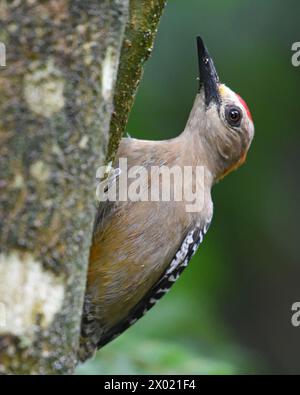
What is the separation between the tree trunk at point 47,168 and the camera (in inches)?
103

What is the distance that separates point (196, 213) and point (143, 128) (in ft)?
8.51

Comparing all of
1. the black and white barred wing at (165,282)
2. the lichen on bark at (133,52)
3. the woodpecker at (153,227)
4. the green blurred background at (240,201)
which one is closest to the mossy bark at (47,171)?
the lichen on bark at (133,52)

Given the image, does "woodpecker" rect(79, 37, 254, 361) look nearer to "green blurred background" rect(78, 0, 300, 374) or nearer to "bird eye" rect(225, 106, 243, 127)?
"bird eye" rect(225, 106, 243, 127)

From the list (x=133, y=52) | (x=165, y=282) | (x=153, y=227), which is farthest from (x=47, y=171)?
(x=165, y=282)

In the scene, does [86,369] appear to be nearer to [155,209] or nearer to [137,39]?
[155,209]

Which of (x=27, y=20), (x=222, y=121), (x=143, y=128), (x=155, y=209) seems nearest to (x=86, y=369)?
(x=155, y=209)

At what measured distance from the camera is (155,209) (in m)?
5.27

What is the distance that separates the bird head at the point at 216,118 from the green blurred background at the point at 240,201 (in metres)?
1.46

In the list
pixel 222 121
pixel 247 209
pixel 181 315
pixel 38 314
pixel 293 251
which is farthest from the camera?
pixel 293 251

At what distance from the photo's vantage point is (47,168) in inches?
106

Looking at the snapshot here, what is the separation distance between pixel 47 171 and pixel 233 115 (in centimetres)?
349

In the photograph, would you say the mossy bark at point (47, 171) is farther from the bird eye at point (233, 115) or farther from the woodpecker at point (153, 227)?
the bird eye at point (233, 115)

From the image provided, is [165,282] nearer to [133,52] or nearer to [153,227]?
[153,227]

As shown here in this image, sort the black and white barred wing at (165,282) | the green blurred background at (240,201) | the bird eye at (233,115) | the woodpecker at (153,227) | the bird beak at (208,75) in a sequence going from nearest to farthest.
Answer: the woodpecker at (153,227)
the black and white barred wing at (165,282)
the bird beak at (208,75)
the bird eye at (233,115)
the green blurred background at (240,201)
